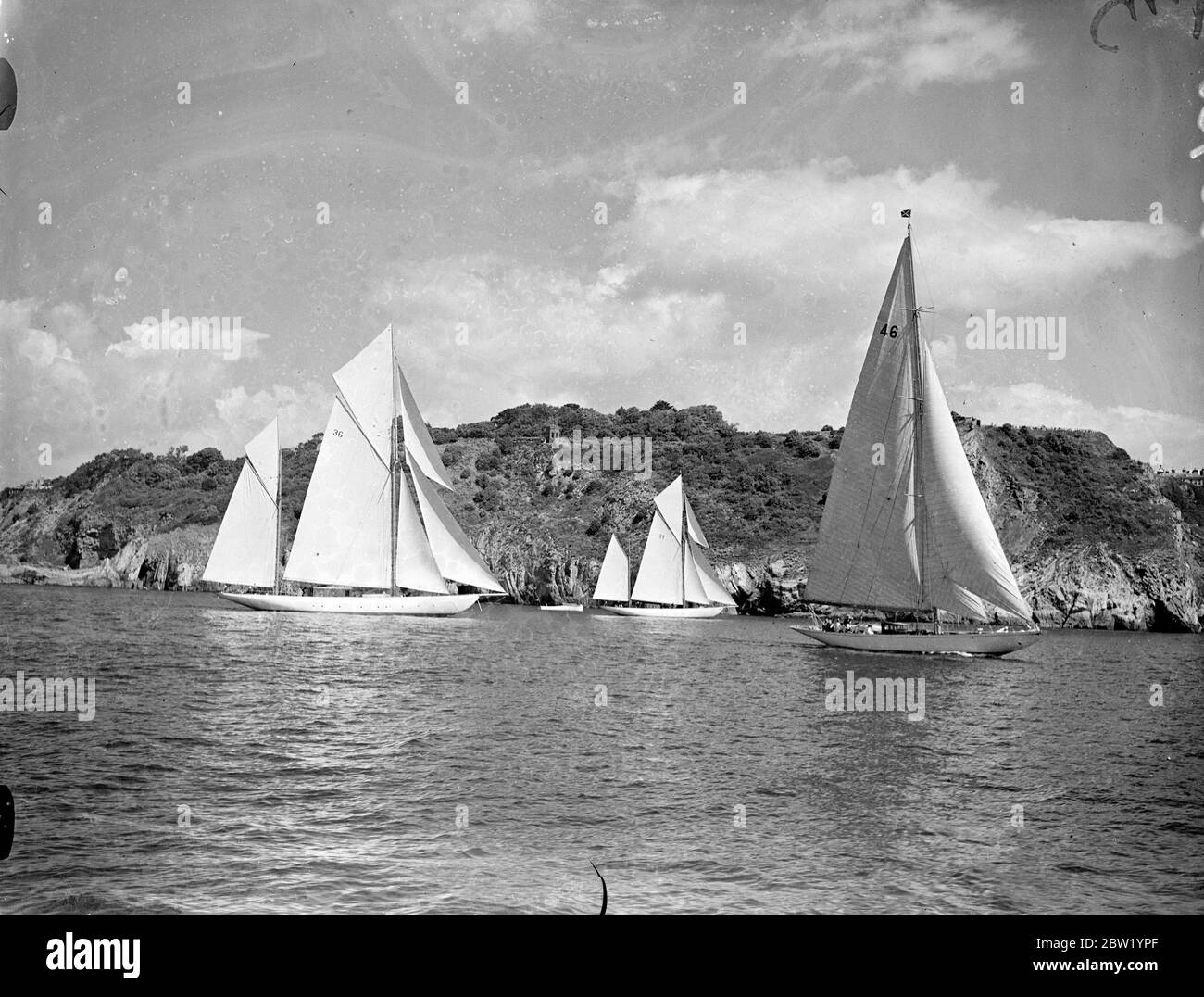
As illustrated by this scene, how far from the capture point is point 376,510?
123ft

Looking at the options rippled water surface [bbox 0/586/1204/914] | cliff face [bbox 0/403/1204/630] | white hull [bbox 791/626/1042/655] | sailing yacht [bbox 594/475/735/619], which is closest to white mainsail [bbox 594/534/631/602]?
sailing yacht [bbox 594/475/735/619]

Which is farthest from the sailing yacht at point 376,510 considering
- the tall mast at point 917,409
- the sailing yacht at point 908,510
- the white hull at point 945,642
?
the tall mast at point 917,409

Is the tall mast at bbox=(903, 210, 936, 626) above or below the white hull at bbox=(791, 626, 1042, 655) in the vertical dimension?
above

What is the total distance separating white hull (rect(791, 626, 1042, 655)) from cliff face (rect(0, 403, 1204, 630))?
58.0ft

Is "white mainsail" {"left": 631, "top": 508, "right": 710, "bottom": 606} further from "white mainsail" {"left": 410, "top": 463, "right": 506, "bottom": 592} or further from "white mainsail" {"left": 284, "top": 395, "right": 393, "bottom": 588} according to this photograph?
"white mainsail" {"left": 284, "top": 395, "right": 393, "bottom": 588}

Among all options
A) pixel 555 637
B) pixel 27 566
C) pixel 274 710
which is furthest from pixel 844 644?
pixel 27 566

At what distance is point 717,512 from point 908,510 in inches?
1243

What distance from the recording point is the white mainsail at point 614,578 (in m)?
50.4

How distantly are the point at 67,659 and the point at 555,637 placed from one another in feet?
50.4

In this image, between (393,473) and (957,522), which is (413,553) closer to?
(393,473)

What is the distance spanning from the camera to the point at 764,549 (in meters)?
56.0

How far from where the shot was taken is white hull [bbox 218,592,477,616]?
38031mm
